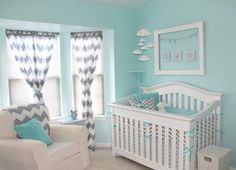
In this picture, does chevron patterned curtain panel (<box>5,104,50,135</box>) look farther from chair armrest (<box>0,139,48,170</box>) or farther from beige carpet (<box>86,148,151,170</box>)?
beige carpet (<box>86,148,151,170</box>)

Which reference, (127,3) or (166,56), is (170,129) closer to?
(166,56)

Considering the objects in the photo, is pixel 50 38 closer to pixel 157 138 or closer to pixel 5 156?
pixel 5 156

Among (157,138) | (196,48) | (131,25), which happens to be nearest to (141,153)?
(157,138)

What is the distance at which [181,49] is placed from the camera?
358 centimetres

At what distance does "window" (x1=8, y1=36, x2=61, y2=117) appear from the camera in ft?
12.5

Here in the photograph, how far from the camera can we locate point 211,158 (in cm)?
257

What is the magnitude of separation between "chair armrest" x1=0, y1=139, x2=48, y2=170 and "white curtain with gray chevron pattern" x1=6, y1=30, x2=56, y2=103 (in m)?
1.27

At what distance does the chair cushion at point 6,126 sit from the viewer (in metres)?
2.89

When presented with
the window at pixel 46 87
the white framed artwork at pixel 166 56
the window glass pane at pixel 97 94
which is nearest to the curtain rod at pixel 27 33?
the window at pixel 46 87

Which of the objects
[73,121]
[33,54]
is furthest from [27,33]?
[73,121]

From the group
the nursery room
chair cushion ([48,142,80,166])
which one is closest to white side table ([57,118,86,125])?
the nursery room

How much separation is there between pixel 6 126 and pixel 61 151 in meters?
0.75

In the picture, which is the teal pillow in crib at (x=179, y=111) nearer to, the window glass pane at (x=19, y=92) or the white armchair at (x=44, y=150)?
the white armchair at (x=44, y=150)

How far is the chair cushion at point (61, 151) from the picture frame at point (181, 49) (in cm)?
183
